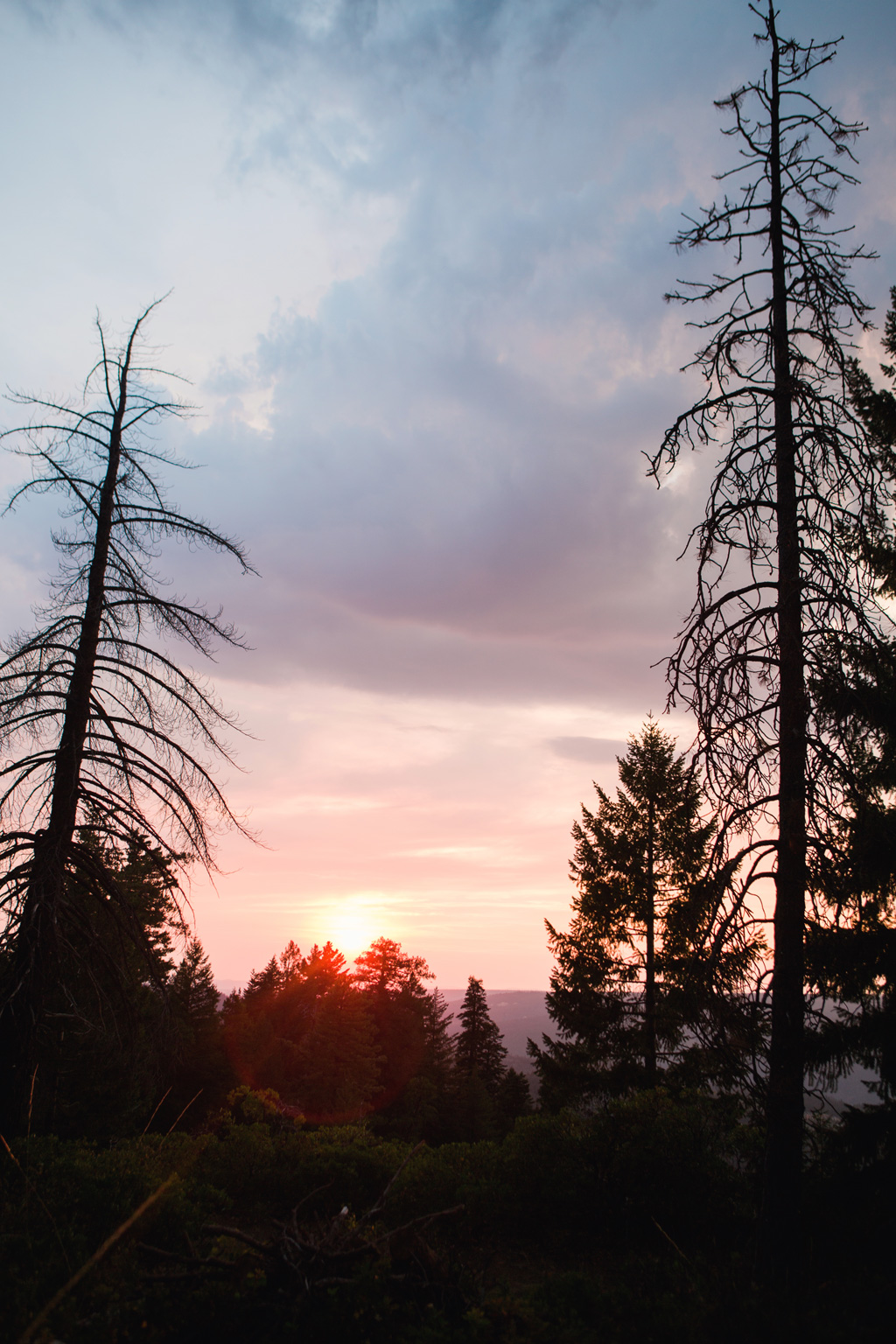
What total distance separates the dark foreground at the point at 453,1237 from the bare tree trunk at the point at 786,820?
64cm

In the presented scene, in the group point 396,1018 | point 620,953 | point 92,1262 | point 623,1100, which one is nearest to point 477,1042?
point 396,1018

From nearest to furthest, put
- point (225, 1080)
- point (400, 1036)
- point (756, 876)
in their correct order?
point (756, 876) < point (225, 1080) < point (400, 1036)

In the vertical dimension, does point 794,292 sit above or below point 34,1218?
above

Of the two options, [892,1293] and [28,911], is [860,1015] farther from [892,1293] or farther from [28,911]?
[28,911]

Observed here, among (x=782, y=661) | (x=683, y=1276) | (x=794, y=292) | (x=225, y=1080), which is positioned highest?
(x=794, y=292)

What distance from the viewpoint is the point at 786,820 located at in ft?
23.9

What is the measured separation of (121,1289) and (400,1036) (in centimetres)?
4936

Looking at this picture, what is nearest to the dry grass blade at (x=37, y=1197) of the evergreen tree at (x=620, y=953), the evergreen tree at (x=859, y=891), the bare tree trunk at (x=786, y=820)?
the bare tree trunk at (x=786, y=820)

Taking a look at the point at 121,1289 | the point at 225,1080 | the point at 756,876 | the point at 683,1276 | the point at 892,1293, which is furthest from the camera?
the point at 225,1080

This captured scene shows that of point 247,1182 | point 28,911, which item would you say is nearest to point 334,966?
point 247,1182

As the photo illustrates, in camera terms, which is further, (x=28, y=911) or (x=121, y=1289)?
(x=28, y=911)

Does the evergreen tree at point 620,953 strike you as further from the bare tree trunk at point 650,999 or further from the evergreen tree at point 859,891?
the evergreen tree at point 859,891

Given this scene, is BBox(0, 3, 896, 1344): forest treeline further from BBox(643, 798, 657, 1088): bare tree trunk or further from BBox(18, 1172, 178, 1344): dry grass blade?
BBox(643, 798, 657, 1088): bare tree trunk

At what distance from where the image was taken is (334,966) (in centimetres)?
4956
